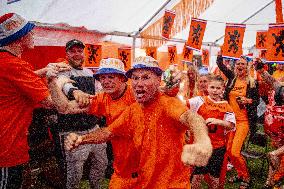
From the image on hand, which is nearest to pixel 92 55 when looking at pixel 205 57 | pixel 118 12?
pixel 118 12

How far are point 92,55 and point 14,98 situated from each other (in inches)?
191

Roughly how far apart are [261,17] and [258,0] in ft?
2.91

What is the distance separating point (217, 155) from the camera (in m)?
4.14

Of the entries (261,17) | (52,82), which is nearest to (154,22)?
(261,17)

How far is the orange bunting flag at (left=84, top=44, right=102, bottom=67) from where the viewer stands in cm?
735

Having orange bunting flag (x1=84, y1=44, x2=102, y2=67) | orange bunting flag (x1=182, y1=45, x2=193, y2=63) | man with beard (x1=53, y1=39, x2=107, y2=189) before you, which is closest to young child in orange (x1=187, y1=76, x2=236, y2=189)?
man with beard (x1=53, y1=39, x2=107, y2=189)

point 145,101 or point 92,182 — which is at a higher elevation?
point 145,101

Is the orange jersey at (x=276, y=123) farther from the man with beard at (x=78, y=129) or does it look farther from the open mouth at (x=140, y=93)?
the open mouth at (x=140, y=93)

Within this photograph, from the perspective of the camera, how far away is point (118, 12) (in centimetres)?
835

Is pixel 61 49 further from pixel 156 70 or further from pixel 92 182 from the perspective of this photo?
pixel 156 70

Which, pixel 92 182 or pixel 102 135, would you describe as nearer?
pixel 102 135

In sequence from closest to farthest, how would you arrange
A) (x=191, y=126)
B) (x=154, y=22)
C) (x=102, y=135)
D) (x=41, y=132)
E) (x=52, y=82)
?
(x=191, y=126)
(x=102, y=135)
(x=52, y=82)
(x=41, y=132)
(x=154, y=22)

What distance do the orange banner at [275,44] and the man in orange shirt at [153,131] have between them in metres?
4.57

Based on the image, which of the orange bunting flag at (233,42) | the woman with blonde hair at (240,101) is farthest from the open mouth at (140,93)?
the orange bunting flag at (233,42)
